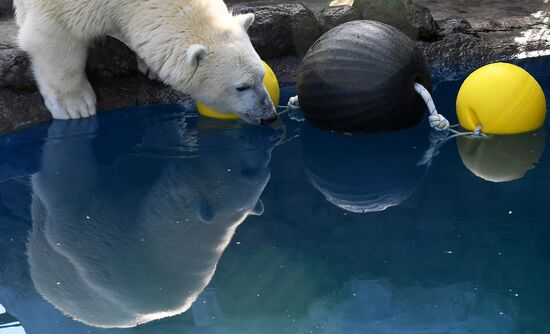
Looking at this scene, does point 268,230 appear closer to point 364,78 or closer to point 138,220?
point 138,220

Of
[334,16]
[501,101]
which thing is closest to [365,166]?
[501,101]

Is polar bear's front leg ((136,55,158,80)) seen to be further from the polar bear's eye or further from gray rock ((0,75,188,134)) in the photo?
the polar bear's eye

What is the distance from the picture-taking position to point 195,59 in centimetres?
479

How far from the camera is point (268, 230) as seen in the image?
3951mm

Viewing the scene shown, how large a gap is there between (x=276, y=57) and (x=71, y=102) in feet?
5.54

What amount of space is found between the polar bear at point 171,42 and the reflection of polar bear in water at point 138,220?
1.06 ft

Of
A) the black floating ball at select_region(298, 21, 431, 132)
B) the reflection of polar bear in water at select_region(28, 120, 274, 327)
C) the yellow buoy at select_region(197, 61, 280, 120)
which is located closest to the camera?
the reflection of polar bear in water at select_region(28, 120, 274, 327)

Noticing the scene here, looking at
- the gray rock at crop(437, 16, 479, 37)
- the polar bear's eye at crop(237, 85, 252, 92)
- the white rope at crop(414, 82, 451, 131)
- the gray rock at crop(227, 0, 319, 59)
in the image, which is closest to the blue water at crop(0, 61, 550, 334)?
the white rope at crop(414, 82, 451, 131)

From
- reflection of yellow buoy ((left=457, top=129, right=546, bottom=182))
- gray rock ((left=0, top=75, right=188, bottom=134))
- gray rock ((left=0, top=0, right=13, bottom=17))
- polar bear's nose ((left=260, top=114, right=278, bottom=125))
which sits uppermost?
reflection of yellow buoy ((left=457, top=129, right=546, bottom=182))

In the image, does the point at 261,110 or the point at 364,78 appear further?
the point at 261,110

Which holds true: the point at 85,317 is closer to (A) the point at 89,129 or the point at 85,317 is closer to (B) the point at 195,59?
(B) the point at 195,59

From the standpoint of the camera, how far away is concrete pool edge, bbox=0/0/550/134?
18.1ft

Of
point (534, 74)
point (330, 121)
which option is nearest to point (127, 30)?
point (330, 121)

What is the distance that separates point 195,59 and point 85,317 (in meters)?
1.98
